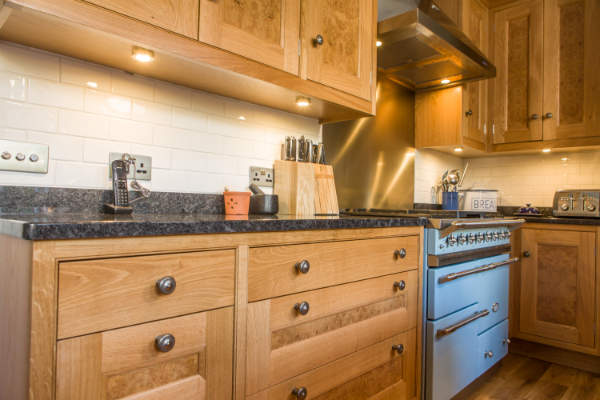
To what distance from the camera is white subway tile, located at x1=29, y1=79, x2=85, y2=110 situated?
1.21 m

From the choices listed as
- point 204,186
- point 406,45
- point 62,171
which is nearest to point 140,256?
point 62,171

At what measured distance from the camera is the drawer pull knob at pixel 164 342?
0.84 m

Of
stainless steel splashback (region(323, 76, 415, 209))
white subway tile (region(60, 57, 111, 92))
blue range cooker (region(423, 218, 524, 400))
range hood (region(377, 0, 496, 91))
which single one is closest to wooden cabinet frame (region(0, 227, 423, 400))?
white subway tile (region(60, 57, 111, 92))

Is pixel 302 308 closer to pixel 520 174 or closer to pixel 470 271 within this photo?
pixel 470 271

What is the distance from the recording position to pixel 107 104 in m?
1.35

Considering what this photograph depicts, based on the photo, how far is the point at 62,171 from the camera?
4.09 feet

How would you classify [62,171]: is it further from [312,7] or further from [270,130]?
[312,7]

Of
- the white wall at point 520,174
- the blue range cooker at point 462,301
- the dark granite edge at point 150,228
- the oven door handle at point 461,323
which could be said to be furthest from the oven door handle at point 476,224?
the white wall at point 520,174

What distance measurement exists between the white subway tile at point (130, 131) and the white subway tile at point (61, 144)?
117mm

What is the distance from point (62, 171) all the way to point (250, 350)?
832mm

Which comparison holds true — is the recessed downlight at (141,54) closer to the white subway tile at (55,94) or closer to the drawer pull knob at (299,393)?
the white subway tile at (55,94)

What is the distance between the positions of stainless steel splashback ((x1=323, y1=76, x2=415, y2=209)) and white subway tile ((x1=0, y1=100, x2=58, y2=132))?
1.30 metres

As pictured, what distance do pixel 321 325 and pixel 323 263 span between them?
20 cm

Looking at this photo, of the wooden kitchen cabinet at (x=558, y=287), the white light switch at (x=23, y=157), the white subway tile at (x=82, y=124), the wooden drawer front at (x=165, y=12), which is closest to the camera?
the wooden drawer front at (x=165, y=12)
